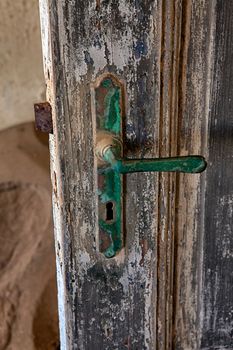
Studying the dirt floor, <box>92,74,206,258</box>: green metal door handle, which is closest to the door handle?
<box>92,74,206,258</box>: green metal door handle

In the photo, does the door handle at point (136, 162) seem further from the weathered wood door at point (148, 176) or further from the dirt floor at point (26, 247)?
the dirt floor at point (26, 247)

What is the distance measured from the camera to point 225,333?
0.95 metres

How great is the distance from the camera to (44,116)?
74cm

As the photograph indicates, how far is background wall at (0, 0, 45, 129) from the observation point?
1.76 m

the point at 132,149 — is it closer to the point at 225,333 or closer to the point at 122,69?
the point at 122,69

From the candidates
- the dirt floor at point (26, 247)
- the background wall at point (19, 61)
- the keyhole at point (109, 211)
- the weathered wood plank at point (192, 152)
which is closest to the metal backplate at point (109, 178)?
the keyhole at point (109, 211)

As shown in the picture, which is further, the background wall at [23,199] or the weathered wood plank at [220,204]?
the background wall at [23,199]

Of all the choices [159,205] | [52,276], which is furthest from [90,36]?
[52,276]

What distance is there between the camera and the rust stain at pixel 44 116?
0.73m

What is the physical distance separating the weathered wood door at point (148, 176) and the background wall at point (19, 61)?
1.09m

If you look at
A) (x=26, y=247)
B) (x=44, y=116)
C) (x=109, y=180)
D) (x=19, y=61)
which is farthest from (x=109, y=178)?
(x=19, y=61)

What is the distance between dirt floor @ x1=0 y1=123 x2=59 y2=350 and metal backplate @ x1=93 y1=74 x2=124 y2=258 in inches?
26.7

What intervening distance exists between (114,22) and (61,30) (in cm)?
7

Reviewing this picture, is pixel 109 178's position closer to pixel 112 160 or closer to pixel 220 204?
pixel 112 160
